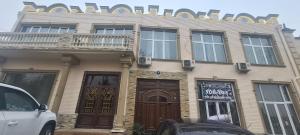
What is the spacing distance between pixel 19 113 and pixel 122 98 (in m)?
5.31

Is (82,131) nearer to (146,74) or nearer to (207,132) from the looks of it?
(146,74)

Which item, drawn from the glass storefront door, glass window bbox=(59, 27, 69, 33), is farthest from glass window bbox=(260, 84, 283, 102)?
glass window bbox=(59, 27, 69, 33)

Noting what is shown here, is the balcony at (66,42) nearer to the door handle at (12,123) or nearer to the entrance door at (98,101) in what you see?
the entrance door at (98,101)

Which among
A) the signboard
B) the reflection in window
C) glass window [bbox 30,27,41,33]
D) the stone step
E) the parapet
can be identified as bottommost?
the stone step

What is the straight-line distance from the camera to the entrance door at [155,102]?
30.1ft

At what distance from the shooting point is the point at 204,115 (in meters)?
9.44

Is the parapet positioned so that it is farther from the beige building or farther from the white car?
the white car

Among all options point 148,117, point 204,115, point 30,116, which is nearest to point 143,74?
point 148,117

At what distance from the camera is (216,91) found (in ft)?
32.4

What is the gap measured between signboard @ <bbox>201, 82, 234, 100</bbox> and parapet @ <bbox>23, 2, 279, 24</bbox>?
4.71 meters

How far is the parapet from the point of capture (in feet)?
40.3

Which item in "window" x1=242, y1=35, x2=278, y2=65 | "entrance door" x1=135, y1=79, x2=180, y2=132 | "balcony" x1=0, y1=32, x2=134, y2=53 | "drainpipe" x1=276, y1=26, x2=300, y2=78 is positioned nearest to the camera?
"entrance door" x1=135, y1=79, x2=180, y2=132

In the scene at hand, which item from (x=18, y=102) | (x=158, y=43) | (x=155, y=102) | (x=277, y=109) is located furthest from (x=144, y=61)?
(x=277, y=109)

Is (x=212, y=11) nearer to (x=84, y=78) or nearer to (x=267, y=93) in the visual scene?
(x=267, y=93)
